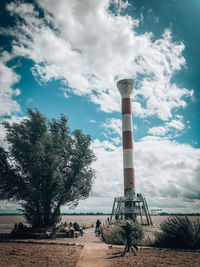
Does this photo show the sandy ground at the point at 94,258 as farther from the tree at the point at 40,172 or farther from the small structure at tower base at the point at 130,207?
the small structure at tower base at the point at 130,207

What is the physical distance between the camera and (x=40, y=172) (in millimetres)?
19938

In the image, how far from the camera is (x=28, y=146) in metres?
19.9

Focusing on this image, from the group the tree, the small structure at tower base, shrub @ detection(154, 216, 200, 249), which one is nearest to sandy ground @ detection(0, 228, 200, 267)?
shrub @ detection(154, 216, 200, 249)

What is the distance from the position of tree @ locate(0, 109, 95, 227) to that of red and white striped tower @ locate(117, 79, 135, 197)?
50.8 ft

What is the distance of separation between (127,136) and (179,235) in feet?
86.8

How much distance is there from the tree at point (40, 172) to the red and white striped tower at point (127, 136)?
15.5 meters

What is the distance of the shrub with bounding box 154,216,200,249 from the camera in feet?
41.6

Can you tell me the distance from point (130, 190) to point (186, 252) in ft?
83.6

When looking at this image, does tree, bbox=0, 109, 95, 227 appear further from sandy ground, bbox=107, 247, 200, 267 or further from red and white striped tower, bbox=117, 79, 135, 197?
red and white striped tower, bbox=117, 79, 135, 197

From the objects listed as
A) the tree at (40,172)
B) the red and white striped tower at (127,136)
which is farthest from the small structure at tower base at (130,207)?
the tree at (40,172)

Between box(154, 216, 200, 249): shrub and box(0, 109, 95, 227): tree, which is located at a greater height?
box(0, 109, 95, 227): tree

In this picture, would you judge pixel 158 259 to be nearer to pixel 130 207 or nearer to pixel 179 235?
pixel 179 235

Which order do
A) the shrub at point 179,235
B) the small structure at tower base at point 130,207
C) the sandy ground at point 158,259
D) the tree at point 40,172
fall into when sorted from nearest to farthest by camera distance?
the sandy ground at point 158,259, the shrub at point 179,235, the tree at point 40,172, the small structure at tower base at point 130,207

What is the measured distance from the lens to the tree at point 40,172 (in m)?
19.8
